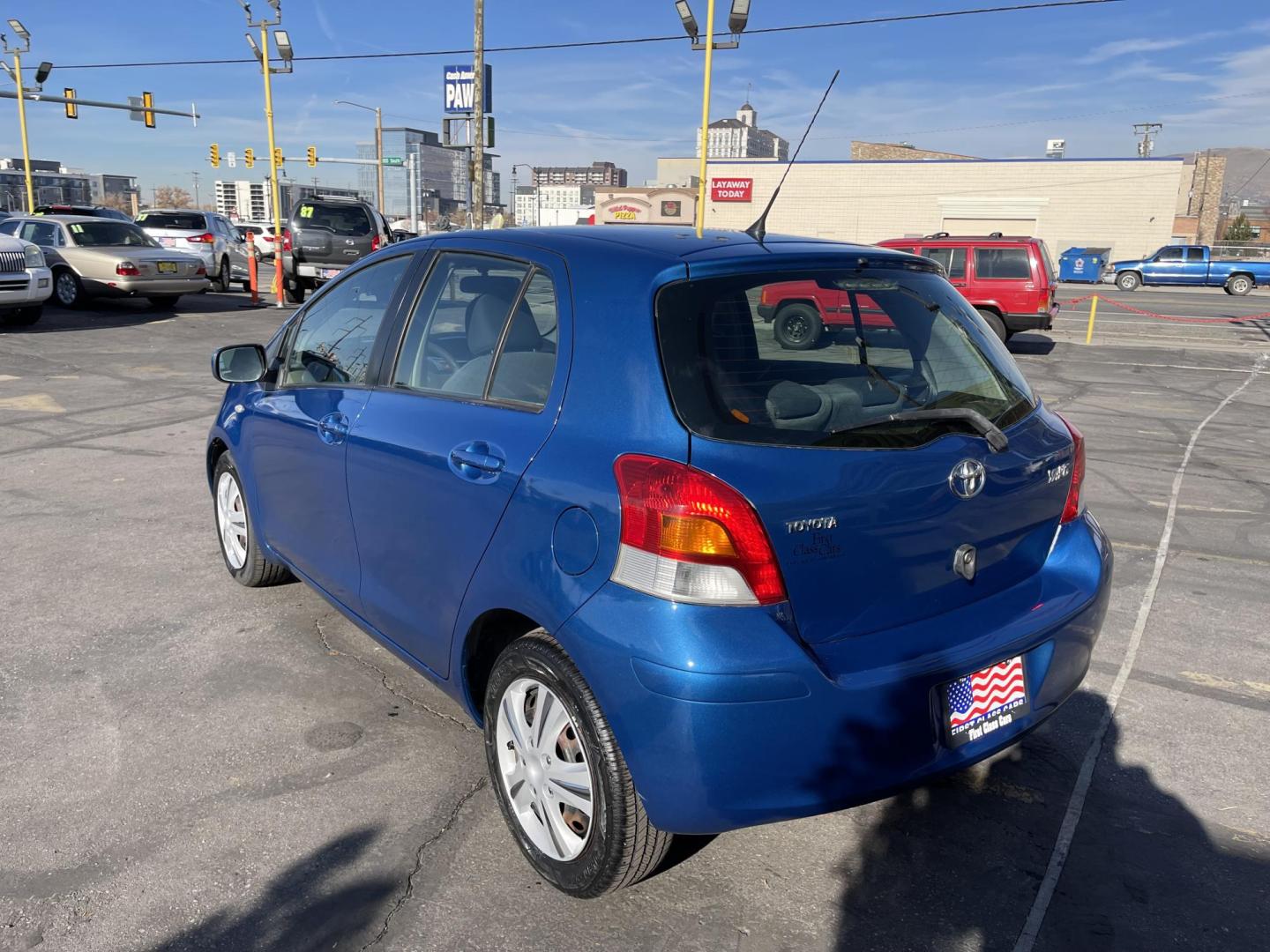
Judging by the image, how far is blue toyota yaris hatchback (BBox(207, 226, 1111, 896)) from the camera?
2.24m

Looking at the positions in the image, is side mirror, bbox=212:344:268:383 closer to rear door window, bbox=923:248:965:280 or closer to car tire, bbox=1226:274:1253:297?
rear door window, bbox=923:248:965:280

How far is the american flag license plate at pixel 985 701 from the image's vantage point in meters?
2.50

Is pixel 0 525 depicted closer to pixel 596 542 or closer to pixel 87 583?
pixel 87 583

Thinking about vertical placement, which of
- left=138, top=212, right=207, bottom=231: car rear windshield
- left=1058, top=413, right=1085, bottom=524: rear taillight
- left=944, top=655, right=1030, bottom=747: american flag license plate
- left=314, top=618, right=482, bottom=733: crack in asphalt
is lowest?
left=314, top=618, right=482, bottom=733: crack in asphalt

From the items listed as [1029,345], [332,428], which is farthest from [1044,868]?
[1029,345]

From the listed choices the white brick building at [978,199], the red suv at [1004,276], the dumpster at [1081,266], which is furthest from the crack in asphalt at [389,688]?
the white brick building at [978,199]

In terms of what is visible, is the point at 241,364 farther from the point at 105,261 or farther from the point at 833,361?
the point at 105,261

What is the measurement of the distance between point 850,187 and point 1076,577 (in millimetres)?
63590

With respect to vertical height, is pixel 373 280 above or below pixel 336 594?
above

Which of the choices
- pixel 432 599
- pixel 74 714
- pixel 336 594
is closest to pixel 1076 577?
pixel 432 599

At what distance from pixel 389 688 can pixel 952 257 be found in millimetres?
15557

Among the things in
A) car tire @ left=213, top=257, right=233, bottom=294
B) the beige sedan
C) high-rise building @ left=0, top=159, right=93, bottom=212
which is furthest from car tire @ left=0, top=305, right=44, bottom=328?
high-rise building @ left=0, top=159, right=93, bottom=212

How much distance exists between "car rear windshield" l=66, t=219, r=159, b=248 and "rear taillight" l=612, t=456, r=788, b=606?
1869cm

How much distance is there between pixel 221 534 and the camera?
4.88 meters
